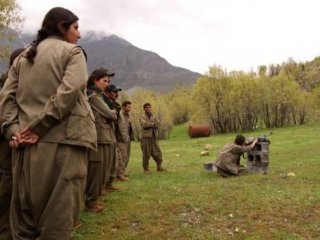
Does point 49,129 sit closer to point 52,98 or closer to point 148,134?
point 52,98

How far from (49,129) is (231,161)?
29.1 ft

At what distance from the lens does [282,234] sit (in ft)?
20.6

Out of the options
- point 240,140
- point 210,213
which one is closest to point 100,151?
point 210,213

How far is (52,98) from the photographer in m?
3.96

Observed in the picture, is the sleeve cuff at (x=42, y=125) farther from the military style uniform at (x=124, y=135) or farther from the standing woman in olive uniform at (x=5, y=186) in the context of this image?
the military style uniform at (x=124, y=135)

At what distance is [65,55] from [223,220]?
405 centimetres

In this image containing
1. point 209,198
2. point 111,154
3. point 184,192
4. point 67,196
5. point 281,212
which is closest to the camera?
point 67,196

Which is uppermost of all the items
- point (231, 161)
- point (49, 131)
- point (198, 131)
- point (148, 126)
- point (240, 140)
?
point (148, 126)

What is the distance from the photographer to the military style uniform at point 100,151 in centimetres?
723

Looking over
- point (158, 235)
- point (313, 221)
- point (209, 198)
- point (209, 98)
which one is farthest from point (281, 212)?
point (209, 98)

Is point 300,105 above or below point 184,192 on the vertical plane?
above

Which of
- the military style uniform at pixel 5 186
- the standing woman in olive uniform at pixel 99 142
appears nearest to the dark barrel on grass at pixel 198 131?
the standing woman in olive uniform at pixel 99 142

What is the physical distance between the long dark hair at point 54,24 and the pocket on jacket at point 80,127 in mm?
678

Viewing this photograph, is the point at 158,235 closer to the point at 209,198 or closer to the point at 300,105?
the point at 209,198
